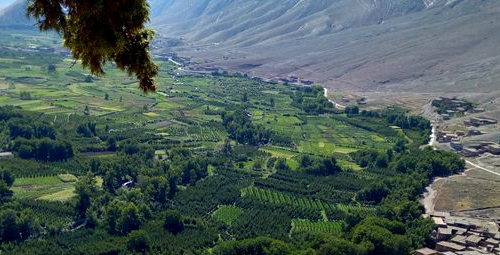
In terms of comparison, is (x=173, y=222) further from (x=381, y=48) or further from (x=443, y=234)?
(x=381, y=48)

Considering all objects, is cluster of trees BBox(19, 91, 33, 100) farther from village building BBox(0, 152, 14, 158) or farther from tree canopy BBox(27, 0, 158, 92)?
tree canopy BBox(27, 0, 158, 92)

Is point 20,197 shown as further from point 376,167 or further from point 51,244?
point 376,167

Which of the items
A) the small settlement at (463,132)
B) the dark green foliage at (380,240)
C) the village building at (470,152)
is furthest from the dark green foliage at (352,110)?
the dark green foliage at (380,240)

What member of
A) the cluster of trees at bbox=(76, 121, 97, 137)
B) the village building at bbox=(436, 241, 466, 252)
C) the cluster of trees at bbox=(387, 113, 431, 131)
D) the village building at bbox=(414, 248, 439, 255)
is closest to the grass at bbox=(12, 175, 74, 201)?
the cluster of trees at bbox=(76, 121, 97, 137)

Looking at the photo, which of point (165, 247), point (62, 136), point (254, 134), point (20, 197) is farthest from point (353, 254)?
point (62, 136)

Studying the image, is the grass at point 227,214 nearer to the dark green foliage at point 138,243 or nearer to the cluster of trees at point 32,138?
the dark green foliage at point 138,243

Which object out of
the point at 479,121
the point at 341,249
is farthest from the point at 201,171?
the point at 479,121
